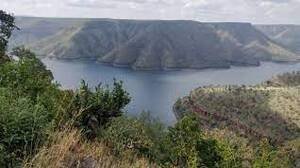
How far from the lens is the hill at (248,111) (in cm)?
14388

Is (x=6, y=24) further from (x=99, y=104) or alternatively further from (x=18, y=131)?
(x=18, y=131)

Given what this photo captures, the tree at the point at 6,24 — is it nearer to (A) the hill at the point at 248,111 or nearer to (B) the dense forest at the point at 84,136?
(B) the dense forest at the point at 84,136

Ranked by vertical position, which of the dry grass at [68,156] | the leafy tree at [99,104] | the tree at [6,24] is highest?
the tree at [6,24]

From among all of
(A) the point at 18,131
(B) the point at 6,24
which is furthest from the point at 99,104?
(B) the point at 6,24

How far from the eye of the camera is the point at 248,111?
16788 centimetres

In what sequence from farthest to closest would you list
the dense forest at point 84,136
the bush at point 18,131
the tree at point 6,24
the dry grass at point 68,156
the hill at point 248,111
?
the hill at point 248,111, the tree at point 6,24, the dense forest at point 84,136, the bush at point 18,131, the dry grass at point 68,156

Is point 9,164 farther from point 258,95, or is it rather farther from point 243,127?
point 258,95

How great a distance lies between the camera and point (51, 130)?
8102 millimetres

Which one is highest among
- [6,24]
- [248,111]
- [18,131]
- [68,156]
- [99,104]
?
[6,24]

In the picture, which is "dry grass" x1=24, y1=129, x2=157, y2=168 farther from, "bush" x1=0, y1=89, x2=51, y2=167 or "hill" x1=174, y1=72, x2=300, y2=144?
"hill" x1=174, y1=72, x2=300, y2=144

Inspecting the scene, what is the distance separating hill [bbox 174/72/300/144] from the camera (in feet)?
472

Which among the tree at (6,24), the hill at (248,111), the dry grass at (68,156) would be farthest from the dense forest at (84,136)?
the hill at (248,111)

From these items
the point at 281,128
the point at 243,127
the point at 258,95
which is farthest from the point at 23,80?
the point at 258,95

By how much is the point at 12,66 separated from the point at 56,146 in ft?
35.6
